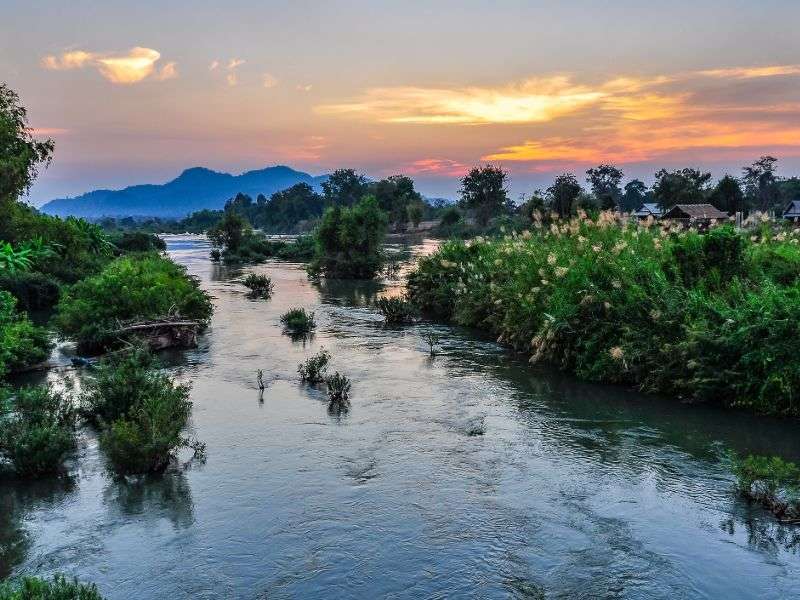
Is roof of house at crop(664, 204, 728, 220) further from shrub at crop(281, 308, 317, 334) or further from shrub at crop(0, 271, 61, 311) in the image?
shrub at crop(0, 271, 61, 311)

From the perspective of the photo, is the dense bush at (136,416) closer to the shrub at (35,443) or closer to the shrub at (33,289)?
the shrub at (35,443)

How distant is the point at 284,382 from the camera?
58.1ft

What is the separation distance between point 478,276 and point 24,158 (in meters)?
21.1

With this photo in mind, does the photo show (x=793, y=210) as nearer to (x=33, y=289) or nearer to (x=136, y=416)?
(x=33, y=289)

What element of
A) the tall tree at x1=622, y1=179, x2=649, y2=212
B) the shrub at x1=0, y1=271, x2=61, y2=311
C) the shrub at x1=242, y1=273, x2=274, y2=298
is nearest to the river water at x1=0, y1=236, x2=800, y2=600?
the shrub at x1=0, y1=271, x2=61, y2=311

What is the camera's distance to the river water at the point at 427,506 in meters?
8.36

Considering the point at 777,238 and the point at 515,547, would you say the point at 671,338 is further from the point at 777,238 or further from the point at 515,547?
the point at 515,547

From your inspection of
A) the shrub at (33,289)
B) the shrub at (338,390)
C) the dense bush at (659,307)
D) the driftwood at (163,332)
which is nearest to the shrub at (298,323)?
the driftwood at (163,332)

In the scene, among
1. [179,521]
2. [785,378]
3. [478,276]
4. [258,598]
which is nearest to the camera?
[258,598]

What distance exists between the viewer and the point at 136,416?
11.9 m

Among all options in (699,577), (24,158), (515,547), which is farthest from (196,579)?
(24,158)

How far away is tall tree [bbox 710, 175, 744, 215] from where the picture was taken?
71.9 meters

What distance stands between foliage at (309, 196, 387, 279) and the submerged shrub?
37449 mm

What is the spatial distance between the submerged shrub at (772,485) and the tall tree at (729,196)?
Result: 6850cm
